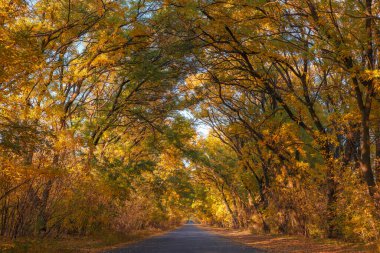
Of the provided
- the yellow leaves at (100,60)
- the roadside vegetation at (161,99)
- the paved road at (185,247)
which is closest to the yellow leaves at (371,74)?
the roadside vegetation at (161,99)

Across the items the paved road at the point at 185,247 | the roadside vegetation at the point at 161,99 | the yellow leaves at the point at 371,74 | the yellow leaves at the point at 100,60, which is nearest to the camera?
the yellow leaves at the point at 371,74

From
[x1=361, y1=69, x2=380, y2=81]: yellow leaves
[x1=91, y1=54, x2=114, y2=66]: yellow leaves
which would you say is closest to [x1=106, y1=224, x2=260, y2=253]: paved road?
[x1=91, y1=54, x2=114, y2=66]: yellow leaves

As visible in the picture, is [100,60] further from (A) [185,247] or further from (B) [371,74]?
(B) [371,74]

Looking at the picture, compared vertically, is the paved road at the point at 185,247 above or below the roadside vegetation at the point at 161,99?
below

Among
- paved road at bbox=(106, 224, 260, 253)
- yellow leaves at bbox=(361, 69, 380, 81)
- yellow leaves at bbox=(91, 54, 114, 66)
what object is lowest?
paved road at bbox=(106, 224, 260, 253)

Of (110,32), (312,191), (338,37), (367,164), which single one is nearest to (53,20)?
(110,32)

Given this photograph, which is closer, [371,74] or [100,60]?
[371,74]

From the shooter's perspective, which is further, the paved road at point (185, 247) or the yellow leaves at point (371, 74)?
the paved road at point (185, 247)

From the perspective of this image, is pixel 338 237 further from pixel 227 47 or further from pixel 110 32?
pixel 110 32

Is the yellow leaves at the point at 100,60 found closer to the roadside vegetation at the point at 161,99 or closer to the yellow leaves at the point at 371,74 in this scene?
the roadside vegetation at the point at 161,99

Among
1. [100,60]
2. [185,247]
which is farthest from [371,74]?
[185,247]

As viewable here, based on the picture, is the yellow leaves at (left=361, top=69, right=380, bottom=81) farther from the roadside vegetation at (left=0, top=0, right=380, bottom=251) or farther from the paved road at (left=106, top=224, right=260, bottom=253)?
the paved road at (left=106, top=224, right=260, bottom=253)

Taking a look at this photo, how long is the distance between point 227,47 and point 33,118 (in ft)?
26.7

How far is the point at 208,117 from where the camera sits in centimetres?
2977
